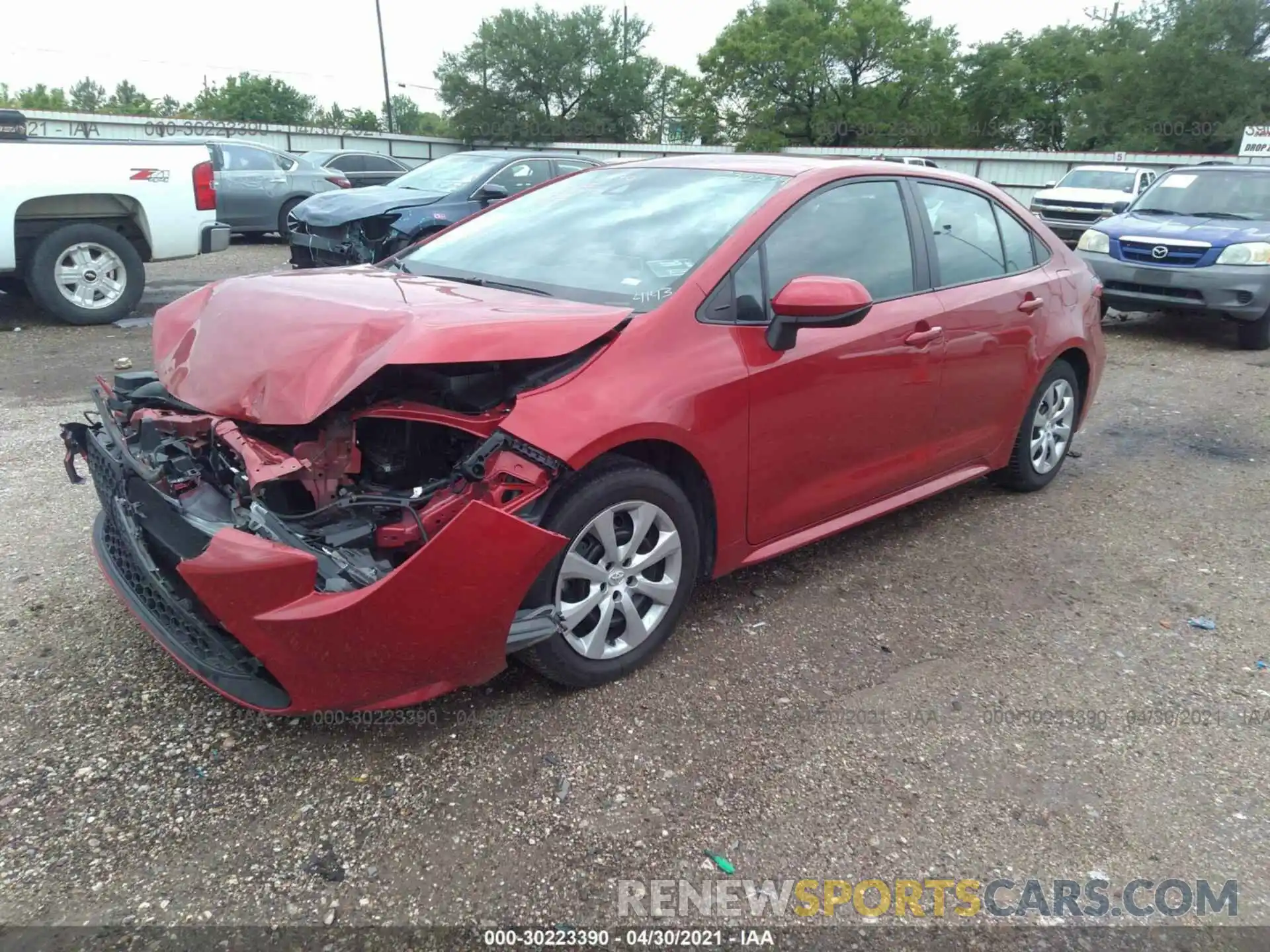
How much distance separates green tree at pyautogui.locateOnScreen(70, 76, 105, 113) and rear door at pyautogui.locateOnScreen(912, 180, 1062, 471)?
2664 inches

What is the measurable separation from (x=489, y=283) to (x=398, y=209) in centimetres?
686

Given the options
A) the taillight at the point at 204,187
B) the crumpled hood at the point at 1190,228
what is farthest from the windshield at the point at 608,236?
the crumpled hood at the point at 1190,228

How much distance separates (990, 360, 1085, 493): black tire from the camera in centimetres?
472

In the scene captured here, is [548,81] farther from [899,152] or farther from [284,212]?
[284,212]

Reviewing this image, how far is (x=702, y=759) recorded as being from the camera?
2.76 meters

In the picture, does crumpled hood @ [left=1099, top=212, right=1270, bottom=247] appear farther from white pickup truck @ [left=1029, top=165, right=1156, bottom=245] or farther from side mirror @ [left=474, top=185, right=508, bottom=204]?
white pickup truck @ [left=1029, top=165, right=1156, bottom=245]

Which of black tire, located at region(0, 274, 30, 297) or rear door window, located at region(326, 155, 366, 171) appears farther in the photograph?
rear door window, located at region(326, 155, 366, 171)

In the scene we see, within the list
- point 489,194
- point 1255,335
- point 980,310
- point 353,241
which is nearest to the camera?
point 980,310

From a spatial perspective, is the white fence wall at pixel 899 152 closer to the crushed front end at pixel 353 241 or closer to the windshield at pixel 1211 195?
the windshield at pixel 1211 195

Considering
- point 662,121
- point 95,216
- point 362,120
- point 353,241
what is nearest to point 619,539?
point 353,241

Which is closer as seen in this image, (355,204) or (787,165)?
(787,165)

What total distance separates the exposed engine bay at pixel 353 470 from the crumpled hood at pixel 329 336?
113mm

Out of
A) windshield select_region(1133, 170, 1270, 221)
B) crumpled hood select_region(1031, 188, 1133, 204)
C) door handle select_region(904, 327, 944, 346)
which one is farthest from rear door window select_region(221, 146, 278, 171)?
crumpled hood select_region(1031, 188, 1133, 204)

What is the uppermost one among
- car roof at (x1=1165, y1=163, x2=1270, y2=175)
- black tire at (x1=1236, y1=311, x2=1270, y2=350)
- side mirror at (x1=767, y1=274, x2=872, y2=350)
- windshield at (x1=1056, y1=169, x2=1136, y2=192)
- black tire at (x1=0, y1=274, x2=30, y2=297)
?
windshield at (x1=1056, y1=169, x2=1136, y2=192)
